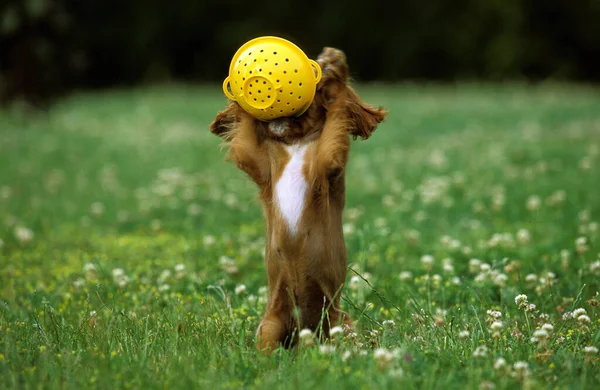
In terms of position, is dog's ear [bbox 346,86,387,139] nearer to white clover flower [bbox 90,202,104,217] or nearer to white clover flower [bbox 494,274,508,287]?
white clover flower [bbox 494,274,508,287]

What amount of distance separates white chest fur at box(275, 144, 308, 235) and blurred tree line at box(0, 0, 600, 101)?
24202mm

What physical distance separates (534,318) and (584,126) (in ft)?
32.6

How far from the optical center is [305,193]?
317 centimetres

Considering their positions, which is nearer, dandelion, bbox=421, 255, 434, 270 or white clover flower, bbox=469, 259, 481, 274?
white clover flower, bbox=469, 259, 481, 274

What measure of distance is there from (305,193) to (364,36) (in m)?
25.6

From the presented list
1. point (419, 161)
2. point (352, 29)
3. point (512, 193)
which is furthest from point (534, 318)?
point (352, 29)

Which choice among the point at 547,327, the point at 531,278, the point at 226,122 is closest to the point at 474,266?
the point at 531,278

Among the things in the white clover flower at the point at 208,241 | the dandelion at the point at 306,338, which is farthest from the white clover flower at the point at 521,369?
the white clover flower at the point at 208,241

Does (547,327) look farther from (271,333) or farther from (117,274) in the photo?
(117,274)

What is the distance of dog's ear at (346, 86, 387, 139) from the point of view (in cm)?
322

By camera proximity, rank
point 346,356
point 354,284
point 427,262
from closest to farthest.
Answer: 1. point 346,356
2. point 354,284
3. point 427,262

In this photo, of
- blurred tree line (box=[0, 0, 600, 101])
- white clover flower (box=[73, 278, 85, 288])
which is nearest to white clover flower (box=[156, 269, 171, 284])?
white clover flower (box=[73, 278, 85, 288])

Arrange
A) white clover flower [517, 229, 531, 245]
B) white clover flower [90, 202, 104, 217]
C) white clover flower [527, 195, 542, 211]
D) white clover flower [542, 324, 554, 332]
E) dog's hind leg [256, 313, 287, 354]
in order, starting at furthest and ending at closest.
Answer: white clover flower [90, 202, 104, 217] → white clover flower [527, 195, 542, 211] → white clover flower [517, 229, 531, 245] → dog's hind leg [256, 313, 287, 354] → white clover flower [542, 324, 554, 332]

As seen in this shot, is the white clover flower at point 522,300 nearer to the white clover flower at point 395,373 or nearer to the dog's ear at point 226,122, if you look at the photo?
the white clover flower at point 395,373
